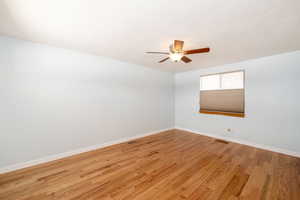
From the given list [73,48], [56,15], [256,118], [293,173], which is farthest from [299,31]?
[73,48]

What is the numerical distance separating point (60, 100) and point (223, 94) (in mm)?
4649

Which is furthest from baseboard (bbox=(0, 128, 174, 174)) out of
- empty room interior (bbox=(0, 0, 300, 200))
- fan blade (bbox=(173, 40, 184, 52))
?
fan blade (bbox=(173, 40, 184, 52))

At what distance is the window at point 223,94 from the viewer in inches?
138

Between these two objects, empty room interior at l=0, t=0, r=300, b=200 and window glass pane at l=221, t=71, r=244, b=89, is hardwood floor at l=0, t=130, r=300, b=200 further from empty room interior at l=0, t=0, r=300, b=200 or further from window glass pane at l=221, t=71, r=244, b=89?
window glass pane at l=221, t=71, r=244, b=89

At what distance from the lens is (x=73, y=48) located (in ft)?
8.72

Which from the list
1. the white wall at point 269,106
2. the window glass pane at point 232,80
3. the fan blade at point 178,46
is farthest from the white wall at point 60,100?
the white wall at point 269,106

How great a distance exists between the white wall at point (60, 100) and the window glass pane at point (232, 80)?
2.81 metres

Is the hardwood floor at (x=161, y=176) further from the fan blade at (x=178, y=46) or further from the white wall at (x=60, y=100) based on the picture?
the fan blade at (x=178, y=46)

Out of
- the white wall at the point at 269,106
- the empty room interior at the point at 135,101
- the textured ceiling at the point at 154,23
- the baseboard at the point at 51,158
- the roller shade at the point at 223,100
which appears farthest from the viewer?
→ the roller shade at the point at 223,100

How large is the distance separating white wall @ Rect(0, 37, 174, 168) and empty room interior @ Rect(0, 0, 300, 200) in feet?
0.06

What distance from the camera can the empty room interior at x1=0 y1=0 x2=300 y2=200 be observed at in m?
1.59

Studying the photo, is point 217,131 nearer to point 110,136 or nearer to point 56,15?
point 110,136

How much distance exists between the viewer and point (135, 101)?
3.86 metres

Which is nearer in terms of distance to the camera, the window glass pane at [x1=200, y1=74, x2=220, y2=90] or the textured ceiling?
the textured ceiling
